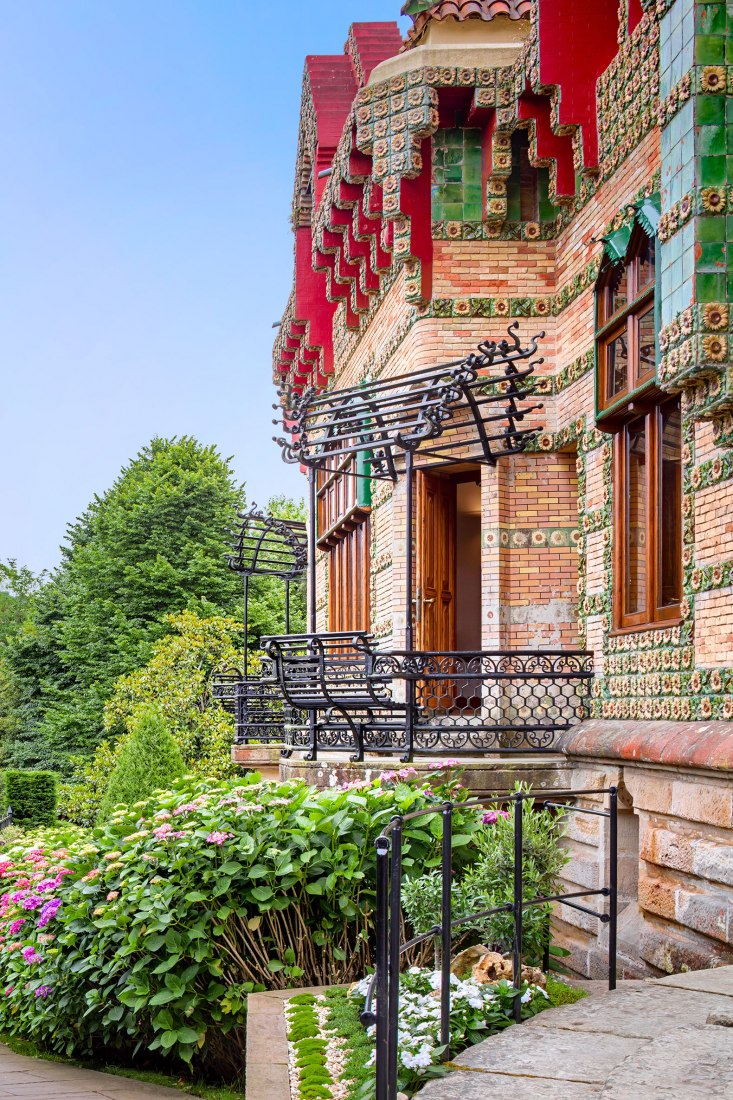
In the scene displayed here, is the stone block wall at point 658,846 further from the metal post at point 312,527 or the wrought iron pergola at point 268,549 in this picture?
the wrought iron pergola at point 268,549

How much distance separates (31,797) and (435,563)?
19.6 m

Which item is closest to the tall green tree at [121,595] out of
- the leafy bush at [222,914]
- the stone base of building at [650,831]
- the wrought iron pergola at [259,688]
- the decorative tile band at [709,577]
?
the wrought iron pergola at [259,688]

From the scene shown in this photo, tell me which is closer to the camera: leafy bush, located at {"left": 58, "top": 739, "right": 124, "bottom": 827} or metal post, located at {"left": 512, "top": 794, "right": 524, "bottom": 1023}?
metal post, located at {"left": 512, "top": 794, "right": 524, "bottom": 1023}

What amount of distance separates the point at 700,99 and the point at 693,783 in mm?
3919

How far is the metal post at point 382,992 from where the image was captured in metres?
4.06

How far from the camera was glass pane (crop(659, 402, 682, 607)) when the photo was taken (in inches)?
332

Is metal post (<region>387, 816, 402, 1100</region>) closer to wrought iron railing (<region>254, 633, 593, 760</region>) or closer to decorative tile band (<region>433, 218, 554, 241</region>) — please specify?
wrought iron railing (<region>254, 633, 593, 760</region>)

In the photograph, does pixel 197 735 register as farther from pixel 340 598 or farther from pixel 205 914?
pixel 205 914

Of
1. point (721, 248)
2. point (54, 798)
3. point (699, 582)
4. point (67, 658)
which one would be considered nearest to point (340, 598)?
point (699, 582)

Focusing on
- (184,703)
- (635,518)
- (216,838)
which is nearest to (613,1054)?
(216,838)

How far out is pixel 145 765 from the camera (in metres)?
19.8

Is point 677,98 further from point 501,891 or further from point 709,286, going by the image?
point 501,891

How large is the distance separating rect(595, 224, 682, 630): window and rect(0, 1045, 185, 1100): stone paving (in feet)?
14.7

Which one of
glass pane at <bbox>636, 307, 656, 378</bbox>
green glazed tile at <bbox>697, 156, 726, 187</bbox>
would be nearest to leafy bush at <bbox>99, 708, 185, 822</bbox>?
glass pane at <bbox>636, 307, 656, 378</bbox>
